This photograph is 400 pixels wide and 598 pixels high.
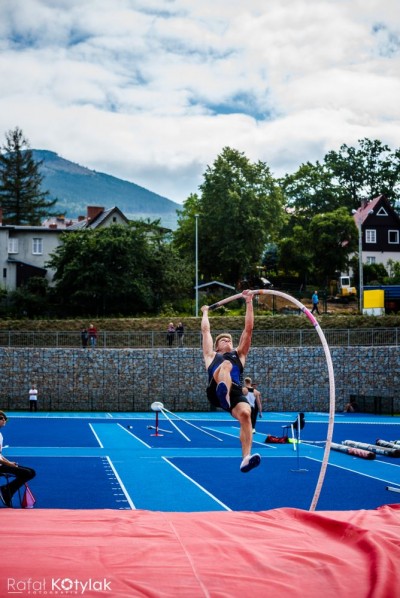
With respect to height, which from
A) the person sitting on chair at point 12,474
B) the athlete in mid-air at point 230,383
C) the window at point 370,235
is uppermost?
the window at point 370,235

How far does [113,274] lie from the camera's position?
47.5 m

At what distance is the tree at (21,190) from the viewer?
80188 millimetres

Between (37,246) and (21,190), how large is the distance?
2364 centimetres

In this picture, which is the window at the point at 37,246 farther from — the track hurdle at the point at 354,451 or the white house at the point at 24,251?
the track hurdle at the point at 354,451

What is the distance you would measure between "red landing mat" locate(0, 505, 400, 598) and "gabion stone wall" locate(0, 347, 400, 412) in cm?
2673

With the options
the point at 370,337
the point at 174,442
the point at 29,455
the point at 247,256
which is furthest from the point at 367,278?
the point at 29,455

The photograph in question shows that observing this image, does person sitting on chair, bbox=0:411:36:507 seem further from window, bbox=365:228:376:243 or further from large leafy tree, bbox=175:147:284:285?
window, bbox=365:228:376:243

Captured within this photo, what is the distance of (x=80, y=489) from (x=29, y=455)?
5600mm

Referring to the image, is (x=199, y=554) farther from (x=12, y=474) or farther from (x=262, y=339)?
(x=262, y=339)

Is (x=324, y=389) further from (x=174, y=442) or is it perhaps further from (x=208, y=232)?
(x=208, y=232)

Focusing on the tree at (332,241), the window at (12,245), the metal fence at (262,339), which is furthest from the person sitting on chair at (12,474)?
the tree at (332,241)

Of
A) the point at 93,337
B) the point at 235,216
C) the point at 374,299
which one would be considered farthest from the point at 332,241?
the point at 93,337

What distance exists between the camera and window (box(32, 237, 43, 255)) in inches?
2313

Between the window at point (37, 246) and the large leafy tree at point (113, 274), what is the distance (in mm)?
9046
